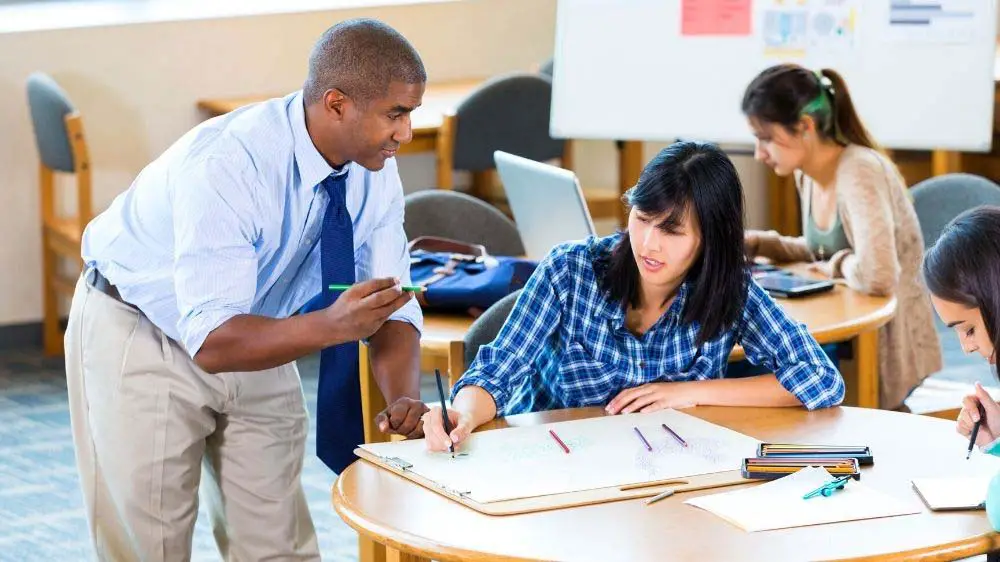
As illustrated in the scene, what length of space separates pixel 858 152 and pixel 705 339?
3.91 feet

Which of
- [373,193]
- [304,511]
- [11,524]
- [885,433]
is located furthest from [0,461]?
[885,433]

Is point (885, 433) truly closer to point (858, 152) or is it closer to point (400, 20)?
point (858, 152)

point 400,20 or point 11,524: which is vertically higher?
point 400,20

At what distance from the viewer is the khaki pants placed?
95.7 inches

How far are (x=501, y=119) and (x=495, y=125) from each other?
0.03 m

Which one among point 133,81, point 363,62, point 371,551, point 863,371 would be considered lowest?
point 371,551

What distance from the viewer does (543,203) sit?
335 centimetres

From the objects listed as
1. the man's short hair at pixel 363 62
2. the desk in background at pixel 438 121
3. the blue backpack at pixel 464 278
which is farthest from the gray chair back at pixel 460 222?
the desk in background at pixel 438 121

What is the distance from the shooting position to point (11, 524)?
3789mm

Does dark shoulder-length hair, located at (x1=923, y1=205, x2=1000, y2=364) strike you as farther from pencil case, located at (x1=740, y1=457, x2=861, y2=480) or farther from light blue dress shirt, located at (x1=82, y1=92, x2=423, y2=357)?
light blue dress shirt, located at (x1=82, y1=92, x2=423, y2=357)

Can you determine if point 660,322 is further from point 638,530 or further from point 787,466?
point 638,530

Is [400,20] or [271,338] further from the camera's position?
[400,20]

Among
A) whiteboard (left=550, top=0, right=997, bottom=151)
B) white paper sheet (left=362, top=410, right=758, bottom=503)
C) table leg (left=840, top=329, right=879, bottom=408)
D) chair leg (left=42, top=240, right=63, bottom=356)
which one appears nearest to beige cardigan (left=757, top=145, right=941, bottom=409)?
table leg (left=840, top=329, right=879, bottom=408)

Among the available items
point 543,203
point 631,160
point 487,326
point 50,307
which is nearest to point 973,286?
point 487,326
